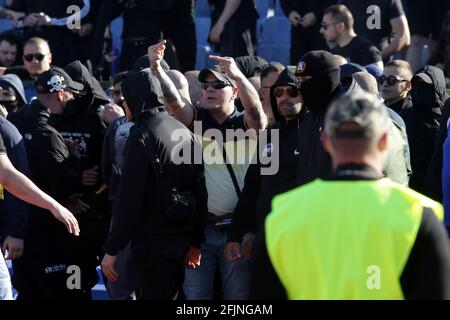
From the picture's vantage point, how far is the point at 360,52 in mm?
8773

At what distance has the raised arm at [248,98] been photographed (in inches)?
252

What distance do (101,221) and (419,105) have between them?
2365 millimetres

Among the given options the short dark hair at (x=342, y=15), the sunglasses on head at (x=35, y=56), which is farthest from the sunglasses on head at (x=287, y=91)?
the sunglasses on head at (x=35, y=56)

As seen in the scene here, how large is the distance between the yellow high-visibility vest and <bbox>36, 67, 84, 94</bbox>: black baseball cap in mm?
4168

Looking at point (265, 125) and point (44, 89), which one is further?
point (44, 89)

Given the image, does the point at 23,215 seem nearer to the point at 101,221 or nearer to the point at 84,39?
the point at 101,221

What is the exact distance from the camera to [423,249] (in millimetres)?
3336

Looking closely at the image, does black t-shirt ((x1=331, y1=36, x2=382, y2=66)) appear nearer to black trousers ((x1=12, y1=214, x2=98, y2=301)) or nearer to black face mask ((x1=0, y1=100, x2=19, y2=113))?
black face mask ((x1=0, y1=100, x2=19, y2=113))

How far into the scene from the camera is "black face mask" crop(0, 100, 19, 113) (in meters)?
7.91

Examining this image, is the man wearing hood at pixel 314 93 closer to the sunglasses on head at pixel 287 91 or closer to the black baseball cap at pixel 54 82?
the sunglasses on head at pixel 287 91

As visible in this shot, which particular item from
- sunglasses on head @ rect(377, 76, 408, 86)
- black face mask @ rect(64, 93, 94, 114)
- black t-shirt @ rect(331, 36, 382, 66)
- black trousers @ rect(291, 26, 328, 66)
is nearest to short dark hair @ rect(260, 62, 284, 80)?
sunglasses on head @ rect(377, 76, 408, 86)

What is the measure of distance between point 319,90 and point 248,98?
3.15 feet

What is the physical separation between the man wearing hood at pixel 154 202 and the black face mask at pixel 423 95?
1857 mm

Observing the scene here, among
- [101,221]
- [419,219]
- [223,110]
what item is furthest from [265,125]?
[419,219]
